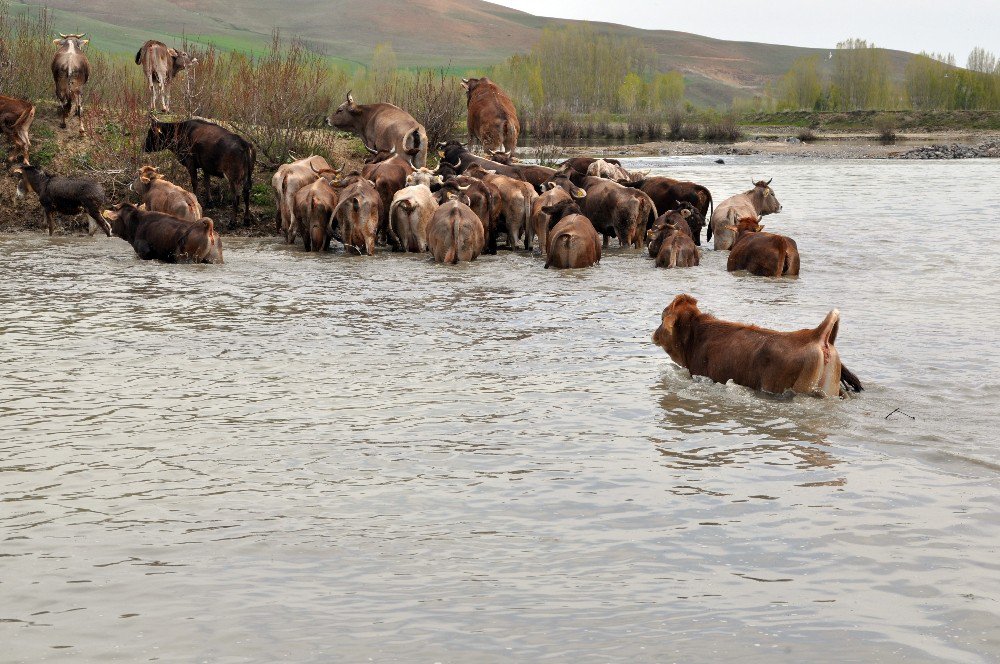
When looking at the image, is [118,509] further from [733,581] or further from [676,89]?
[676,89]

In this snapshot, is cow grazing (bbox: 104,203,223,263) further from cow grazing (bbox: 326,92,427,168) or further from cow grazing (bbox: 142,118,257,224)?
cow grazing (bbox: 326,92,427,168)

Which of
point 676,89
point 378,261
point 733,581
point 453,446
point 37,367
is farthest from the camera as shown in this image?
point 676,89

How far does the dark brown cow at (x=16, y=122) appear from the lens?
19297 millimetres

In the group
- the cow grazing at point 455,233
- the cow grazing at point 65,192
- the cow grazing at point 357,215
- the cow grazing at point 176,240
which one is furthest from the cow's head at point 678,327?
the cow grazing at point 65,192

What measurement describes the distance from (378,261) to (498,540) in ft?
36.9

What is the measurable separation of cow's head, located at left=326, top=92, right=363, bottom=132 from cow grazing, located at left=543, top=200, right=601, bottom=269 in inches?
293

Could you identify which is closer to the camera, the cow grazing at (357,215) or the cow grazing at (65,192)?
the cow grazing at (357,215)

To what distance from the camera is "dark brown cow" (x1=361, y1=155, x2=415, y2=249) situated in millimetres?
17864

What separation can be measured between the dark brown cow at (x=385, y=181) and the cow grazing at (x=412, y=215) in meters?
0.36

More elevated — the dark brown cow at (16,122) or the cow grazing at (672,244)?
the dark brown cow at (16,122)

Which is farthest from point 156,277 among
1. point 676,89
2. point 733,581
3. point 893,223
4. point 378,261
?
point 676,89

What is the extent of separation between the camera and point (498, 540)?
17.7ft

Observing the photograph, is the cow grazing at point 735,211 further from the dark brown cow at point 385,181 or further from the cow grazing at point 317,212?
the cow grazing at point 317,212

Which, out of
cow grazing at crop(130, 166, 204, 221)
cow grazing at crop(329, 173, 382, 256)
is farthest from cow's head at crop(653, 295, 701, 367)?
cow grazing at crop(130, 166, 204, 221)
